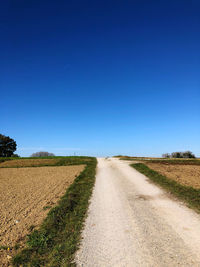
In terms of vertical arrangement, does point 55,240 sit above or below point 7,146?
below

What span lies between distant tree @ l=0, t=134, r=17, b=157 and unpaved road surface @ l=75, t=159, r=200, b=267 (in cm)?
9492

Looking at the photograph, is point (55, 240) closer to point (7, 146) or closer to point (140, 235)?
point (140, 235)

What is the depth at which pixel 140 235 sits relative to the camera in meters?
6.21

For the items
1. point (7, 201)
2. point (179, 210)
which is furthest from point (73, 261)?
point (7, 201)

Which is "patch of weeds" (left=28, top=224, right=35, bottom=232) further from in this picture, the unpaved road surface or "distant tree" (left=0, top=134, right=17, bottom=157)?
"distant tree" (left=0, top=134, right=17, bottom=157)

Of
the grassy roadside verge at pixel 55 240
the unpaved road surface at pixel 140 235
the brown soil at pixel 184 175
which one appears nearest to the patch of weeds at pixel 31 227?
the grassy roadside verge at pixel 55 240

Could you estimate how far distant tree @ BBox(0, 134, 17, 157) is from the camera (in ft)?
289

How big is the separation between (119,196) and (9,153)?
96221 millimetres

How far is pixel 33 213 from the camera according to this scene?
884 cm

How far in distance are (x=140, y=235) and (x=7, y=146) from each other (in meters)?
100

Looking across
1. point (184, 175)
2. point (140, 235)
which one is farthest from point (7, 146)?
point (140, 235)

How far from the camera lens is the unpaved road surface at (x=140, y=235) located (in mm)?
4832

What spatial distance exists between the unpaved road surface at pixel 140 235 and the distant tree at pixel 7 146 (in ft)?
311

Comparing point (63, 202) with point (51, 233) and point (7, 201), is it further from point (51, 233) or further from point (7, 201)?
point (7, 201)
